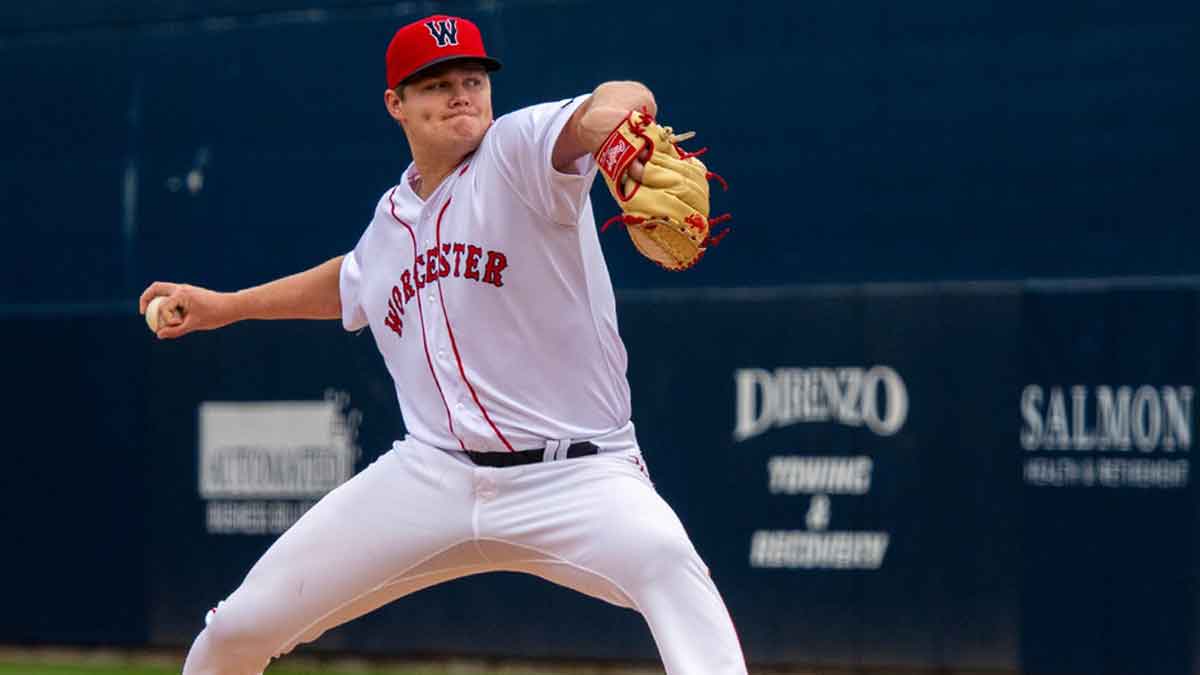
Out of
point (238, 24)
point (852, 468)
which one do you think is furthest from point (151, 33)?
point (852, 468)

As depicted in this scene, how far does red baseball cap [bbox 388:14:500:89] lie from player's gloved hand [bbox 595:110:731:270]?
85 cm

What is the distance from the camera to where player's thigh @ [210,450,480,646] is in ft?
15.7

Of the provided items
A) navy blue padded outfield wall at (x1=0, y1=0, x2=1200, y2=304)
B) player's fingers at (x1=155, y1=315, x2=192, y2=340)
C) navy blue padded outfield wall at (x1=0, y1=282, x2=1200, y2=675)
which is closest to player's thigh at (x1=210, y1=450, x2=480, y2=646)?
player's fingers at (x1=155, y1=315, x2=192, y2=340)

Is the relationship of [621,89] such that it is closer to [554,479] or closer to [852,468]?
[554,479]

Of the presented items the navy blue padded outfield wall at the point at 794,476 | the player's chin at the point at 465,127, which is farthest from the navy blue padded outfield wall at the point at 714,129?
the player's chin at the point at 465,127

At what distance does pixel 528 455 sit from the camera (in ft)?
15.6

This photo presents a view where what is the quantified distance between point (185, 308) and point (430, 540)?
3.41ft

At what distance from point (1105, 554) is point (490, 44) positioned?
14.9ft

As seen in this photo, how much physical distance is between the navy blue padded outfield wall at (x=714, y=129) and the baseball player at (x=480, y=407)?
5.19 metres

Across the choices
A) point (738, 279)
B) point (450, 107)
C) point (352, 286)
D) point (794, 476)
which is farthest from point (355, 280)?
point (738, 279)

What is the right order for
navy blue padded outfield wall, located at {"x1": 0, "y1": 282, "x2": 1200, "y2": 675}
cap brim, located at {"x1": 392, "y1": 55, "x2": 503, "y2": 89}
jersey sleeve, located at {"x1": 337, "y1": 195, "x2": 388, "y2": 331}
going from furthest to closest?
1. navy blue padded outfield wall, located at {"x1": 0, "y1": 282, "x2": 1200, "y2": 675}
2. jersey sleeve, located at {"x1": 337, "y1": 195, "x2": 388, "y2": 331}
3. cap brim, located at {"x1": 392, "y1": 55, "x2": 503, "y2": 89}

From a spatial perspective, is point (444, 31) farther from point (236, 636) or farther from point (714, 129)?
point (714, 129)

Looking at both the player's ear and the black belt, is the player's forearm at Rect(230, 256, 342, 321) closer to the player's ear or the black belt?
the player's ear

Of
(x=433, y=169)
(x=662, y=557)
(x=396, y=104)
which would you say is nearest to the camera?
(x=662, y=557)
